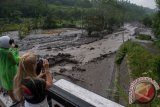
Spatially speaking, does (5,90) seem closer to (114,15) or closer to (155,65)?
A: (155,65)

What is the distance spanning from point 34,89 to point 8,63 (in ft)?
6.16

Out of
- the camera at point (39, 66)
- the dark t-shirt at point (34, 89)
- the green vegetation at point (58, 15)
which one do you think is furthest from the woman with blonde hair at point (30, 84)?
the green vegetation at point (58, 15)

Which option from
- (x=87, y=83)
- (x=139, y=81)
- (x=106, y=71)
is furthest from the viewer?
(x=106, y=71)

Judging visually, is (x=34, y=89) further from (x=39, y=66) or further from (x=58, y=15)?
(x=58, y=15)

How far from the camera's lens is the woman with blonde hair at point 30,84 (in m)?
3.37

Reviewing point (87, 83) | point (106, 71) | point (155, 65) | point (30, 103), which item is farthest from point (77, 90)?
point (106, 71)

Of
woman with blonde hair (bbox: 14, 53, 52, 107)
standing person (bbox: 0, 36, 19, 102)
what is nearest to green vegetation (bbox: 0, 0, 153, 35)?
standing person (bbox: 0, 36, 19, 102)

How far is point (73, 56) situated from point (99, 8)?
35.7 meters

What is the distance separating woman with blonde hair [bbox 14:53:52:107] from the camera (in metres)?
3.37

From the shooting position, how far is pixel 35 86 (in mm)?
3369

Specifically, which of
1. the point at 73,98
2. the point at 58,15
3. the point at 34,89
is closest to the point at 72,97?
the point at 73,98

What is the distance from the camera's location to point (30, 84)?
3.37 meters

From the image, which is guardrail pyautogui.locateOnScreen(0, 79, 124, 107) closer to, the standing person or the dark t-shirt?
the dark t-shirt

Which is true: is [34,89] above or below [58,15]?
above
